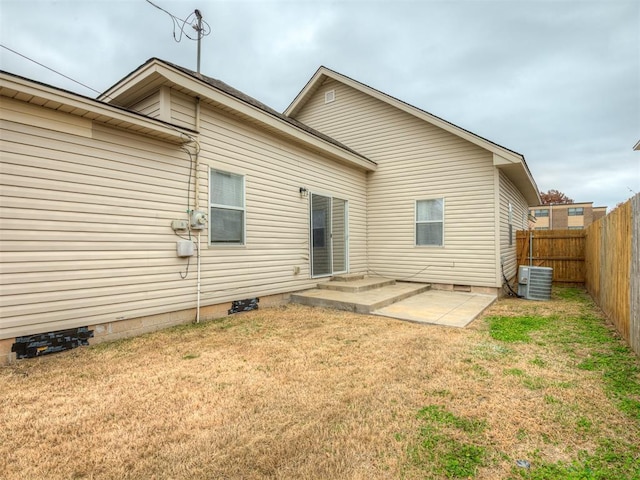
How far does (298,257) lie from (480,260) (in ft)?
15.5

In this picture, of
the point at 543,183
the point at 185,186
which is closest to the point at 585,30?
the point at 185,186

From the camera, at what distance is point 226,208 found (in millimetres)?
5812

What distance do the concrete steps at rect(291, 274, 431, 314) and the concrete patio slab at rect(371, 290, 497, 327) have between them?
158 millimetres

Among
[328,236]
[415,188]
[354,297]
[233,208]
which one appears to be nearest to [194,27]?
[233,208]

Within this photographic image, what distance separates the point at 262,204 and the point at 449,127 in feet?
17.3

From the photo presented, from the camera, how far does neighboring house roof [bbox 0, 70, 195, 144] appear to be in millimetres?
3439

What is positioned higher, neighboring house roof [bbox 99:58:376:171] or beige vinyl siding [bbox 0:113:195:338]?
neighboring house roof [bbox 99:58:376:171]

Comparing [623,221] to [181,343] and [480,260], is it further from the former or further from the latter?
[181,343]

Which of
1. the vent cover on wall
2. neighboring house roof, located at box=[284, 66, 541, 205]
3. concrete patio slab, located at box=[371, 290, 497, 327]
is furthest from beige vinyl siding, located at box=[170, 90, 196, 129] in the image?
the vent cover on wall

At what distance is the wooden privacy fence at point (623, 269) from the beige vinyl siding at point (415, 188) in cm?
238

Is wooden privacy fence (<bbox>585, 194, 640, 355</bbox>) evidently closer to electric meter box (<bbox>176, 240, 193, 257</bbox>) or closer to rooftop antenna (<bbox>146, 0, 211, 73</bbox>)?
electric meter box (<bbox>176, 240, 193, 257</bbox>)

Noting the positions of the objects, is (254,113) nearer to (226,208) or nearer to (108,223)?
(226,208)

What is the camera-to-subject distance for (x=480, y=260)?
806 cm

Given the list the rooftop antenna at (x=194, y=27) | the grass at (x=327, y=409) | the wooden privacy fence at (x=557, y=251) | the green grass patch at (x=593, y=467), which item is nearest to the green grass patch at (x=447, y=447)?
the grass at (x=327, y=409)
